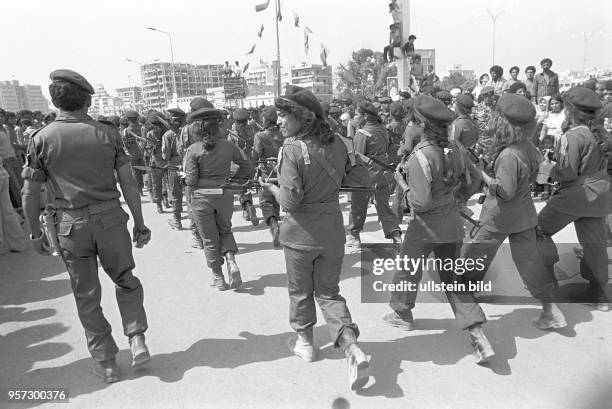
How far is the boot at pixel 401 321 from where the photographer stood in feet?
12.8

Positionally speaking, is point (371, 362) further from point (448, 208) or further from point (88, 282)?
point (88, 282)

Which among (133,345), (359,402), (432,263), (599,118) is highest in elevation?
(599,118)

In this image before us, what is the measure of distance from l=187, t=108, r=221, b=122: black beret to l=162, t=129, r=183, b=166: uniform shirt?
128 inches

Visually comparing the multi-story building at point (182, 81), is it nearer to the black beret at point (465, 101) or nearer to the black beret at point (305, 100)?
the black beret at point (465, 101)

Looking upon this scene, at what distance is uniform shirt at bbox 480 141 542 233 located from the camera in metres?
3.46

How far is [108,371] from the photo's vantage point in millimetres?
3266

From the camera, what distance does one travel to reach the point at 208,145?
4973 millimetres

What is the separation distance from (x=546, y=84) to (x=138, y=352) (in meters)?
11.9

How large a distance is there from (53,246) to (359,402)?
2.35 metres

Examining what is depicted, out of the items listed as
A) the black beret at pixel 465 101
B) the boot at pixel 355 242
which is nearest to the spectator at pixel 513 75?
the black beret at pixel 465 101

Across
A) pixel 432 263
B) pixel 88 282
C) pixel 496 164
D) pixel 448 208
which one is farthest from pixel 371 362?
pixel 88 282

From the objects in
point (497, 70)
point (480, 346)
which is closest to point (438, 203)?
point (480, 346)

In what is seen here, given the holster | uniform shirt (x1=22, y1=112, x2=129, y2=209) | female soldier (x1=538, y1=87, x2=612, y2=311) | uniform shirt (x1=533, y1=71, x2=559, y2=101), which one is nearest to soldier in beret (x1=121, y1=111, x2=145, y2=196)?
the holster

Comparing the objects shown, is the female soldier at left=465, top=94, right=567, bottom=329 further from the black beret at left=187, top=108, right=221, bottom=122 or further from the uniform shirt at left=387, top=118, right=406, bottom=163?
the uniform shirt at left=387, top=118, right=406, bottom=163
